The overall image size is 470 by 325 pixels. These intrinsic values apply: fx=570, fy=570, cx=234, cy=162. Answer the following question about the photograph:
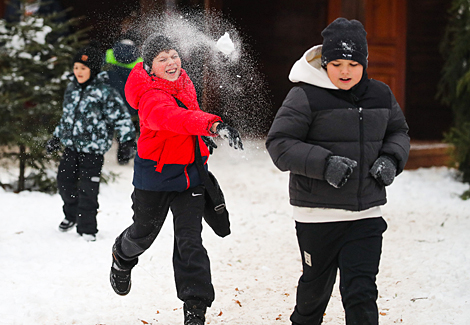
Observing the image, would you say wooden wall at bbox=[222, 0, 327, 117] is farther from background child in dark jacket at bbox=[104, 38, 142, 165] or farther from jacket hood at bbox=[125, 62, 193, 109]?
jacket hood at bbox=[125, 62, 193, 109]

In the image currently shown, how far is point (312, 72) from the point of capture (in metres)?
2.85

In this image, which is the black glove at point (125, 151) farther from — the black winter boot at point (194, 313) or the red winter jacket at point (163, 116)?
the black winter boot at point (194, 313)

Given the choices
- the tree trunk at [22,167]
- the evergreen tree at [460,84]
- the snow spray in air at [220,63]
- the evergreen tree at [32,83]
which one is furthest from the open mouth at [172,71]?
the evergreen tree at [460,84]

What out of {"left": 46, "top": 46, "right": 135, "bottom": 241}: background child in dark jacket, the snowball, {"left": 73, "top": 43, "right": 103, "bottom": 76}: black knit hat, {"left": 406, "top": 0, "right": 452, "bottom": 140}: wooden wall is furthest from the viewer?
{"left": 406, "top": 0, "right": 452, "bottom": 140}: wooden wall

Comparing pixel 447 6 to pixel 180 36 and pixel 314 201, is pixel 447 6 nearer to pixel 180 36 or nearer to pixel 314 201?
pixel 180 36

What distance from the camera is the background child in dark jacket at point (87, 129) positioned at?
5.04 metres

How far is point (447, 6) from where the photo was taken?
10.6 m

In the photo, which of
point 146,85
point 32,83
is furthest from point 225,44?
point 32,83

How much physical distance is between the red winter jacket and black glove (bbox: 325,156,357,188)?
783 millimetres

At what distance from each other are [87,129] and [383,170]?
308cm

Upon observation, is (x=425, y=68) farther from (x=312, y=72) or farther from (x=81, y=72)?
(x=312, y=72)

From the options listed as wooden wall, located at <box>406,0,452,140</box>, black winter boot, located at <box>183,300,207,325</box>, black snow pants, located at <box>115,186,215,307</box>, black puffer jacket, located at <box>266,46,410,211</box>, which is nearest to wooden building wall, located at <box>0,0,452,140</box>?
wooden wall, located at <box>406,0,452,140</box>

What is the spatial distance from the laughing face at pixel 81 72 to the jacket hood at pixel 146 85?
2019 millimetres

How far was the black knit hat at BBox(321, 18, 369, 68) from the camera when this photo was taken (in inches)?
110
